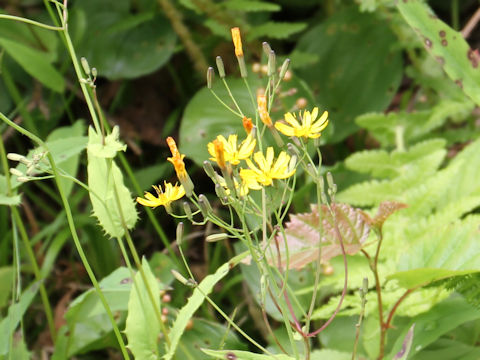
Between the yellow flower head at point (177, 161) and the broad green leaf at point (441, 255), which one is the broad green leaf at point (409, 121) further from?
the yellow flower head at point (177, 161)

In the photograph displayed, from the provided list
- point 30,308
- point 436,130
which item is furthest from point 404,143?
point 30,308

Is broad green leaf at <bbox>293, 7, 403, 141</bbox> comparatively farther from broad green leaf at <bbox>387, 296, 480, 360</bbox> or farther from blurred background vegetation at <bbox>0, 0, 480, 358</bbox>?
broad green leaf at <bbox>387, 296, 480, 360</bbox>

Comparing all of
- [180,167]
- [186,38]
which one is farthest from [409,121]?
[180,167]

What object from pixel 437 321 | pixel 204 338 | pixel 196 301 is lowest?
pixel 204 338

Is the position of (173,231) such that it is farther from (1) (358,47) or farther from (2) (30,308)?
(1) (358,47)

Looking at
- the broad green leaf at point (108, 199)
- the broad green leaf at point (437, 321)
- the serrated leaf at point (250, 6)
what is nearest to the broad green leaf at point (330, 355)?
the broad green leaf at point (437, 321)

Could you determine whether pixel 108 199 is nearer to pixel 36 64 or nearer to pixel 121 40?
pixel 36 64

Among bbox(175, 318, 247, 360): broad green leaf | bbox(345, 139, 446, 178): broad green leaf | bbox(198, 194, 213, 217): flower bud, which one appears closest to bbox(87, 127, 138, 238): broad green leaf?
bbox(198, 194, 213, 217): flower bud
